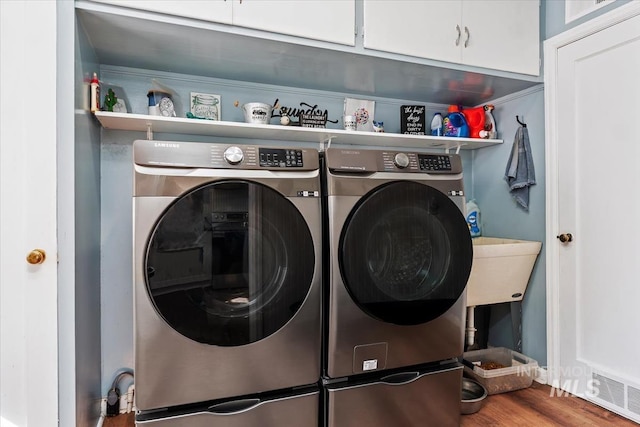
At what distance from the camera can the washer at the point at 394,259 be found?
1.37 m

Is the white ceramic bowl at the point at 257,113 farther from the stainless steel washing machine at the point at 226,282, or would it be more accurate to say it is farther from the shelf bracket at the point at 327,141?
the stainless steel washing machine at the point at 226,282

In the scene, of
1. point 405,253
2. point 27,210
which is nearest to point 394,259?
point 405,253

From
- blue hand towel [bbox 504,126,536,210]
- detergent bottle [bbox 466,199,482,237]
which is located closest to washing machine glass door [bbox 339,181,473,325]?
blue hand towel [bbox 504,126,536,210]

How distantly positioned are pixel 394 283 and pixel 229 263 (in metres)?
0.65

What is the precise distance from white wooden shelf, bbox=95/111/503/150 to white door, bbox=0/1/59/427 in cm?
36

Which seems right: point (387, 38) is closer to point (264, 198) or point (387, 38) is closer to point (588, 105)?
point (264, 198)

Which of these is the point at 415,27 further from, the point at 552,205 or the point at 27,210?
the point at 27,210

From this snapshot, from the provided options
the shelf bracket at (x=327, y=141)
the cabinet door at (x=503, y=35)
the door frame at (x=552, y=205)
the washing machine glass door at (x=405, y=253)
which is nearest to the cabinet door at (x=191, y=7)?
the shelf bracket at (x=327, y=141)

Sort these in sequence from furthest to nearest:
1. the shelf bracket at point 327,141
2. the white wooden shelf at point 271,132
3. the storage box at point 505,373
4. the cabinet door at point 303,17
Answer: the shelf bracket at point 327,141
the storage box at point 505,373
the white wooden shelf at point 271,132
the cabinet door at point 303,17

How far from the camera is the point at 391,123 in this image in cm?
237

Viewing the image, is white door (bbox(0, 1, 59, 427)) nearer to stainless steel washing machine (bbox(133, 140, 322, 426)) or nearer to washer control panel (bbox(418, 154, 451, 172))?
stainless steel washing machine (bbox(133, 140, 322, 426))

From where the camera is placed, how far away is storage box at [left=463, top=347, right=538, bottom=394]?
1.94 m

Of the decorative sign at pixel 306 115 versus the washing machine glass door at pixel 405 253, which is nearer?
the washing machine glass door at pixel 405 253

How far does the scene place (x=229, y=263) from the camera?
1.25 m
